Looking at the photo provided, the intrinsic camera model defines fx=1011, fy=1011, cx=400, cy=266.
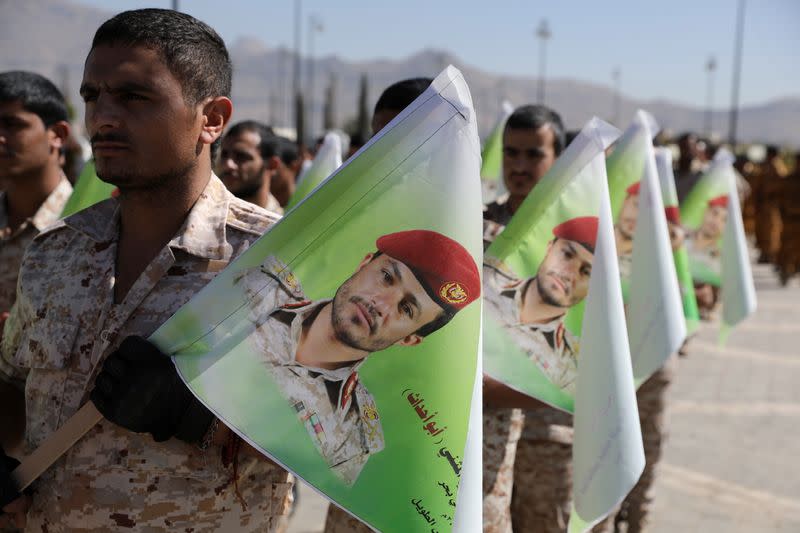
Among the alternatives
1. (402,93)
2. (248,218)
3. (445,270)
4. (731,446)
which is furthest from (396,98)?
(731,446)

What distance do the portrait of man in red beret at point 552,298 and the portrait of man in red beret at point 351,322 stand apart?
3.54 feet

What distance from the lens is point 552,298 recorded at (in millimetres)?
2799

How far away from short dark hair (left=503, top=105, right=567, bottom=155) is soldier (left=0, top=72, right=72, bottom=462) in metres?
1.70

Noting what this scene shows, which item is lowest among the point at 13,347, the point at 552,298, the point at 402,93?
the point at 552,298

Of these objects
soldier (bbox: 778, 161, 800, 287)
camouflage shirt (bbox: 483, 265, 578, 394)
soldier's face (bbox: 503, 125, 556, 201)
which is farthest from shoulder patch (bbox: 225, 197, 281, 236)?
soldier (bbox: 778, 161, 800, 287)

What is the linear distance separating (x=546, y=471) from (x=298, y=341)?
7.94ft

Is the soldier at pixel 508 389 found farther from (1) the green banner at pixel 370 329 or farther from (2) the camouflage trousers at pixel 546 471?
(1) the green banner at pixel 370 329

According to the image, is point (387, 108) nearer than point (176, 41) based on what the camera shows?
No

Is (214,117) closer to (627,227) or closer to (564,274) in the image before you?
(564,274)

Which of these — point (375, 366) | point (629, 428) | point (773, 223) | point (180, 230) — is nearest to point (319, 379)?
point (375, 366)

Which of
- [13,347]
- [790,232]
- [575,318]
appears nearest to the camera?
[13,347]

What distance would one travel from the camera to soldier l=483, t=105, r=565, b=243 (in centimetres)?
383

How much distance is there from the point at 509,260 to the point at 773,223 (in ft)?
57.2

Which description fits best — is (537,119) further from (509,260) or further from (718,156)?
(718,156)
